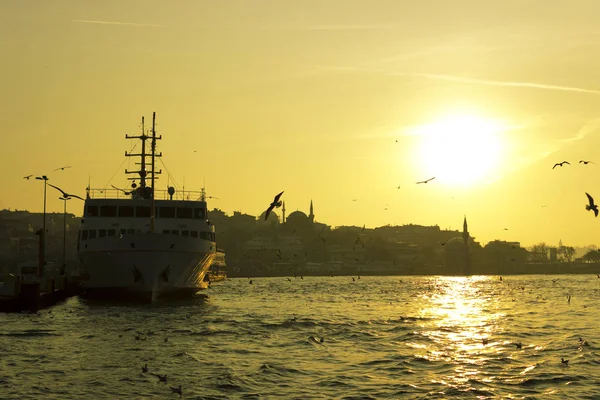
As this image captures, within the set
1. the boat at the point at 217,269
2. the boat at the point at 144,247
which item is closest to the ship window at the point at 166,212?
the boat at the point at 144,247

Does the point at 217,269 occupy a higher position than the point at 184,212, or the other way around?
the point at 184,212

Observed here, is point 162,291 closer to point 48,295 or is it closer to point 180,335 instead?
point 48,295

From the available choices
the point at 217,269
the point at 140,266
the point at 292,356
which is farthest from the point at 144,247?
the point at 217,269

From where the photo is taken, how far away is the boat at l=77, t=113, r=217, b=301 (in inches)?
2169

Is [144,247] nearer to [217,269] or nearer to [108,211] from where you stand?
[108,211]

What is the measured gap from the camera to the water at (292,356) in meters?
24.8

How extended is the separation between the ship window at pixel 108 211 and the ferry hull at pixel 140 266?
5.05 meters

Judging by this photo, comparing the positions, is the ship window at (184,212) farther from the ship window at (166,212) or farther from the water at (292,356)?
the water at (292,356)

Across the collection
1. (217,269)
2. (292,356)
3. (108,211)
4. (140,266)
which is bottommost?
(292,356)

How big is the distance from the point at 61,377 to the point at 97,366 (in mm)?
2386

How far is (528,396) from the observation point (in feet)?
78.2

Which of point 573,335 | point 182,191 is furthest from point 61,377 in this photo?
point 182,191

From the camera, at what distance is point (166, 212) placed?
6519cm

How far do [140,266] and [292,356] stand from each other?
84.0 feet
